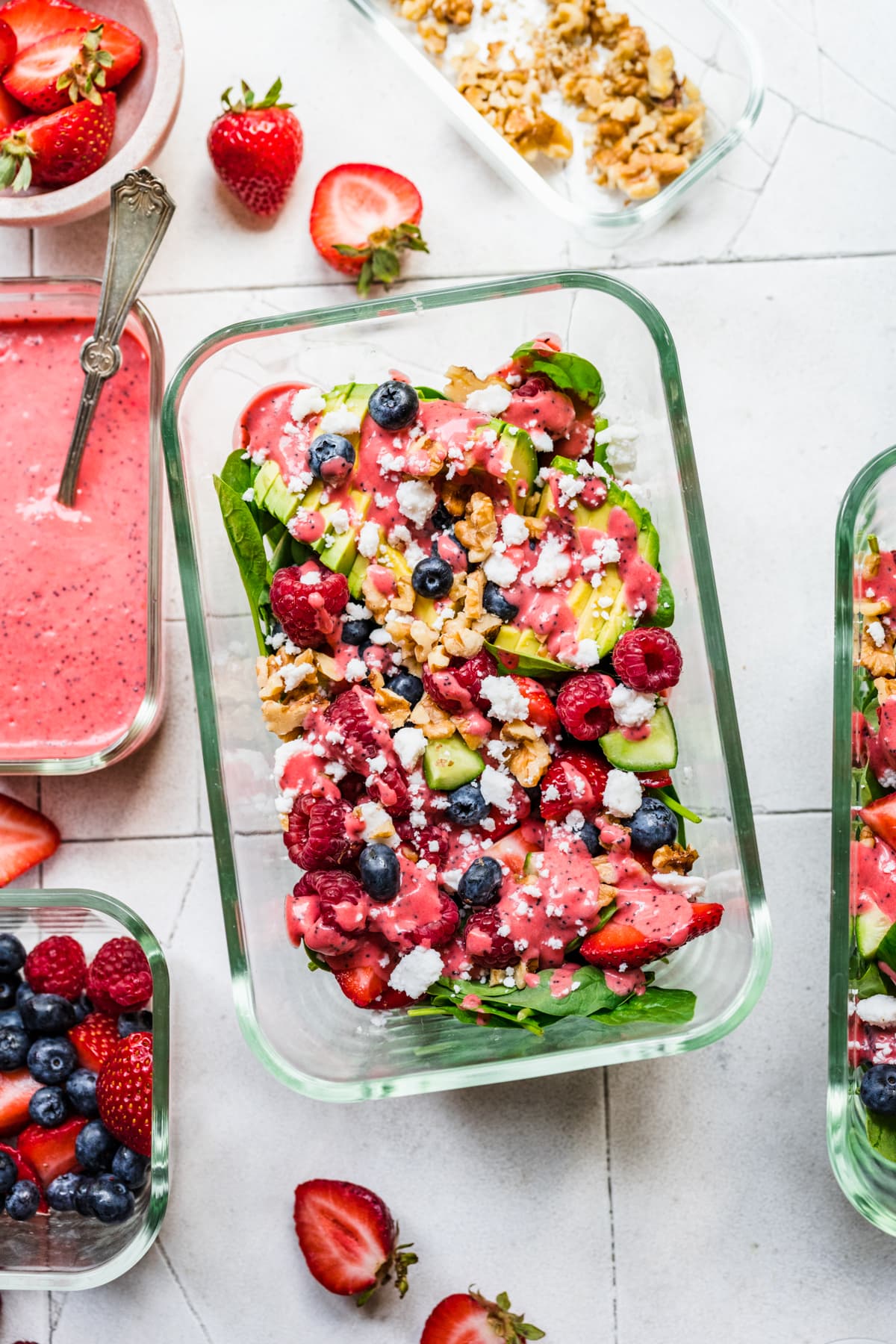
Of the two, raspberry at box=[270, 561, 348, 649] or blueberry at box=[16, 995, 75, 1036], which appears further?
blueberry at box=[16, 995, 75, 1036]

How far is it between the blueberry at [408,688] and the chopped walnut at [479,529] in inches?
6.7

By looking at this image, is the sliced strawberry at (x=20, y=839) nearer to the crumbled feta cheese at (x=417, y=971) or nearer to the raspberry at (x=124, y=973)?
the raspberry at (x=124, y=973)

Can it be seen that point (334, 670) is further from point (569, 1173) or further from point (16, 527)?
point (569, 1173)

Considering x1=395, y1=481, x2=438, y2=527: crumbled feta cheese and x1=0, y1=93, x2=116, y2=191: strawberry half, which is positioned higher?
x1=0, y1=93, x2=116, y2=191: strawberry half

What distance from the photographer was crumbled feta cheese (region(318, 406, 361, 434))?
1482 millimetres

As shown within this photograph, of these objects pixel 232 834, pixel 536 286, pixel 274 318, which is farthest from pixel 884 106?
pixel 232 834

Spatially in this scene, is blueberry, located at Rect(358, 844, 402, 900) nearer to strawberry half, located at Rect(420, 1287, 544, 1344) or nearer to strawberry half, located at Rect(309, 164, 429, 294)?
strawberry half, located at Rect(420, 1287, 544, 1344)

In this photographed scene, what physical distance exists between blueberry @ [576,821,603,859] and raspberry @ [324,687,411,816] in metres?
0.22

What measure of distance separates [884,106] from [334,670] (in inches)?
49.3

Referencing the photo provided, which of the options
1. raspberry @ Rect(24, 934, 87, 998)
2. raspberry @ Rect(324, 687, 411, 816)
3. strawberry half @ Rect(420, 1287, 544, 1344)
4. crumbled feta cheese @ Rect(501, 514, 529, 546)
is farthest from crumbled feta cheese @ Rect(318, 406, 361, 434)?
strawberry half @ Rect(420, 1287, 544, 1344)

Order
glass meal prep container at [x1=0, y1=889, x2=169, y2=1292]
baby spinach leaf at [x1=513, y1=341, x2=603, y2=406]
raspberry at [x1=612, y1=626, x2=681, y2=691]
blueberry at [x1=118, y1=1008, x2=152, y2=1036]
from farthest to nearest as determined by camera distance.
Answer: blueberry at [x1=118, y1=1008, x2=152, y2=1036], glass meal prep container at [x1=0, y1=889, x2=169, y2=1292], baby spinach leaf at [x1=513, y1=341, x2=603, y2=406], raspberry at [x1=612, y1=626, x2=681, y2=691]

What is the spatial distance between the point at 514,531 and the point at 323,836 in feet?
1.46

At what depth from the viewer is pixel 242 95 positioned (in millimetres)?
1813

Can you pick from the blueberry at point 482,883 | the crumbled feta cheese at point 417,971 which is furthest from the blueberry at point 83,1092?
the blueberry at point 482,883
